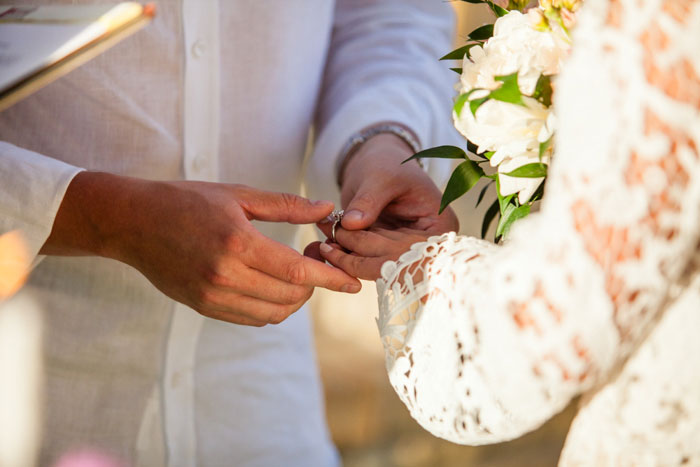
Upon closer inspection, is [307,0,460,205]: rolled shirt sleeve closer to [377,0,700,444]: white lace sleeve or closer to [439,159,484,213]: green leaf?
[439,159,484,213]: green leaf

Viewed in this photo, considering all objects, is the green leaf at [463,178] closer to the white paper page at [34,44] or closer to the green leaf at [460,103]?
the green leaf at [460,103]

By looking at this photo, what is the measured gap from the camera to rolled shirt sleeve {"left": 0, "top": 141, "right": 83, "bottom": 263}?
1.01m

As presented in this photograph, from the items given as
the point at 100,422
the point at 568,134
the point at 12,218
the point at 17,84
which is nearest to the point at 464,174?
the point at 568,134

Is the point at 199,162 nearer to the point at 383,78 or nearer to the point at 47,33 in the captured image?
the point at 383,78

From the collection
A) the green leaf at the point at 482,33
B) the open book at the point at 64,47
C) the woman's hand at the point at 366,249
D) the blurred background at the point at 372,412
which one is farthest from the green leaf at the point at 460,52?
the blurred background at the point at 372,412

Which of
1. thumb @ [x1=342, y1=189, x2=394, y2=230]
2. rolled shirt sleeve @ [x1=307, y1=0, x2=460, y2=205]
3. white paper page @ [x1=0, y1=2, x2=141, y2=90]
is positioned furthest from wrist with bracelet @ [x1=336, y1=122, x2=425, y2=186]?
white paper page @ [x1=0, y1=2, x2=141, y2=90]

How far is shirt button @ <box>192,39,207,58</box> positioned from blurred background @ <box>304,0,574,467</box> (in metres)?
1.93

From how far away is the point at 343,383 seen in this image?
3068 mm

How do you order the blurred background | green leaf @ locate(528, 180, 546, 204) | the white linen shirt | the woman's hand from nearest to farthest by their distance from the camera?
green leaf @ locate(528, 180, 546, 204), the woman's hand, the white linen shirt, the blurred background

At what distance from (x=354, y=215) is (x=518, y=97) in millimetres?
434

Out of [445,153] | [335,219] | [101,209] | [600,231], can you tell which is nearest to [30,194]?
[101,209]

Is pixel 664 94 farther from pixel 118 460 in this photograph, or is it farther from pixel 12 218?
pixel 118 460

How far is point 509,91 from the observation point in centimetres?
Result: 70

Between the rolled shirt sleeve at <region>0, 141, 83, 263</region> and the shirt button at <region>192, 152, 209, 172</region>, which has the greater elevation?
the rolled shirt sleeve at <region>0, 141, 83, 263</region>
